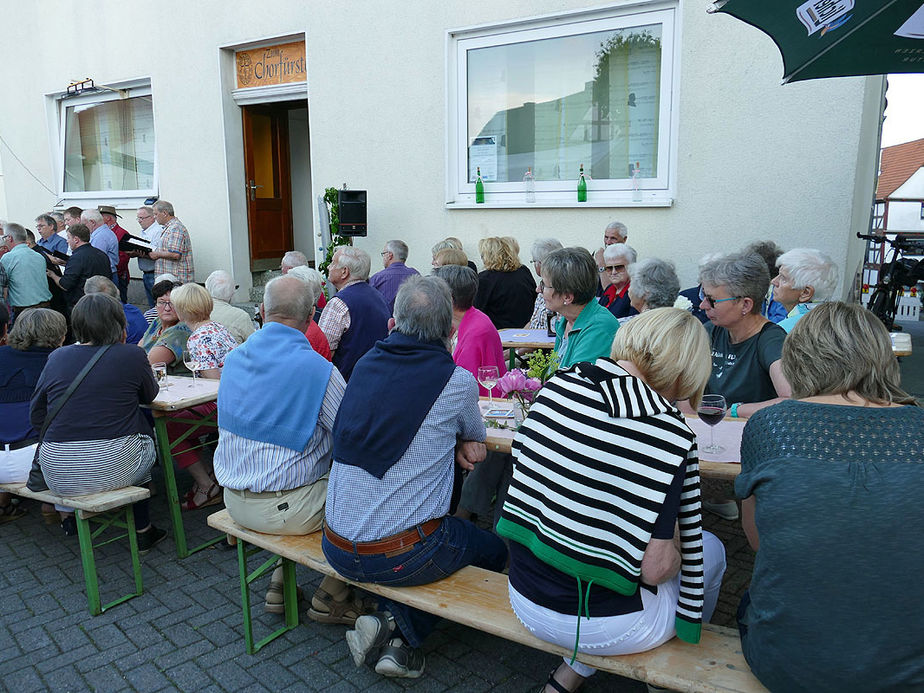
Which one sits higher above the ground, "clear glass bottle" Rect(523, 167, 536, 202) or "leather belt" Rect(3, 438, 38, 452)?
"clear glass bottle" Rect(523, 167, 536, 202)

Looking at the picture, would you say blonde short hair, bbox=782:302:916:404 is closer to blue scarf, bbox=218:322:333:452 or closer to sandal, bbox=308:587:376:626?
blue scarf, bbox=218:322:333:452

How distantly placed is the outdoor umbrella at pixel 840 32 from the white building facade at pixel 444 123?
3.24 meters

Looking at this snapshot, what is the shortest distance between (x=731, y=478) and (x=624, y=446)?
0.81 m

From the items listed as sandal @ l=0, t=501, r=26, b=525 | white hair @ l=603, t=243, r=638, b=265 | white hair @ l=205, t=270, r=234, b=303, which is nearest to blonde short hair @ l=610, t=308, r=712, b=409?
white hair @ l=603, t=243, r=638, b=265

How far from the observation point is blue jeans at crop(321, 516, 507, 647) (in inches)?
98.0

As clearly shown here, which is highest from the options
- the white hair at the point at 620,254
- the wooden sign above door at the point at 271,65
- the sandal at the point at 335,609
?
the wooden sign above door at the point at 271,65

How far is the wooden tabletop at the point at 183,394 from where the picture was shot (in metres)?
3.62

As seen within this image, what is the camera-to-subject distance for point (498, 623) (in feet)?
7.41

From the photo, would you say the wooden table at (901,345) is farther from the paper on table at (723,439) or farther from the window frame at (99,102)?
the window frame at (99,102)

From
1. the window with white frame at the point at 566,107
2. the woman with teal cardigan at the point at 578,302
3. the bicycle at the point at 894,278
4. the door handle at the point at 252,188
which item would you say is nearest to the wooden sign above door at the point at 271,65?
the door handle at the point at 252,188

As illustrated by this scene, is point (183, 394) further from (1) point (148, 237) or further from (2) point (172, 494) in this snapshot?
(1) point (148, 237)

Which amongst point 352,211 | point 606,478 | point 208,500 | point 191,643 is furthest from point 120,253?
point 606,478

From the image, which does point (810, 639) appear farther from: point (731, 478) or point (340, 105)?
point (340, 105)

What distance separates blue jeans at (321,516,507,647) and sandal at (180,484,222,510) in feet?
6.59
